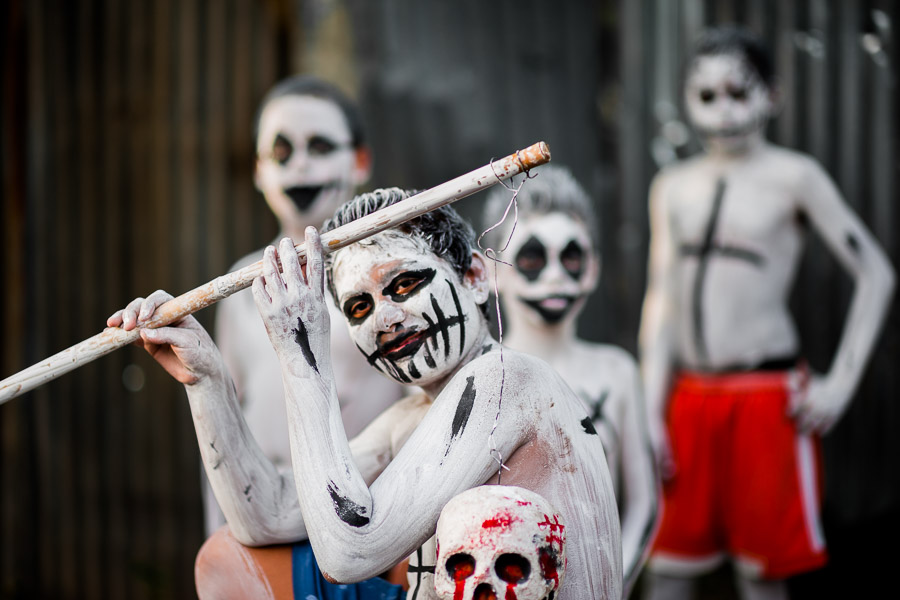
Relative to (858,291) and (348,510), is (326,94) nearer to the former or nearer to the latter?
(348,510)

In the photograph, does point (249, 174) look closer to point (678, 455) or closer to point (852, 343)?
point (678, 455)

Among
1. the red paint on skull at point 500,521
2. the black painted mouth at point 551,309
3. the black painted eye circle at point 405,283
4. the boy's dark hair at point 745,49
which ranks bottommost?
the red paint on skull at point 500,521

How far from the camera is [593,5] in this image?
4.73 meters

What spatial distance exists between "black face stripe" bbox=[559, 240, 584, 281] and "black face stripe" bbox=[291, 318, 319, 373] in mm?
1281

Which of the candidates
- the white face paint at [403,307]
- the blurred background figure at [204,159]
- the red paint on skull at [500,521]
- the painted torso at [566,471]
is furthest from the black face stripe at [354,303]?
the blurred background figure at [204,159]

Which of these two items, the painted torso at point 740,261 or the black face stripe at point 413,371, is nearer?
the black face stripe at point 413,371

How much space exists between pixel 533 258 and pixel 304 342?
1262mm

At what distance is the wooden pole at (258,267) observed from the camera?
1.75m

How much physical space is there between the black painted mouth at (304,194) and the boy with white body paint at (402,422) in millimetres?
1129

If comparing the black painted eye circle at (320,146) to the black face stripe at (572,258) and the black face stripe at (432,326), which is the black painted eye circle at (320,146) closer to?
the black face stripe at (572,258)

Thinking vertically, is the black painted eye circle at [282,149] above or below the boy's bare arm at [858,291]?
above

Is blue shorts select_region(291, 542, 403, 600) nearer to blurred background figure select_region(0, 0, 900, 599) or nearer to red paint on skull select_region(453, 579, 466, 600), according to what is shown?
red paint on skull select_region(453, 579, 466, 600)

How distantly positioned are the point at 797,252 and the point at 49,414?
3545 millimetres

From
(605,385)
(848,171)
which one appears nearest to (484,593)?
(605,385)
